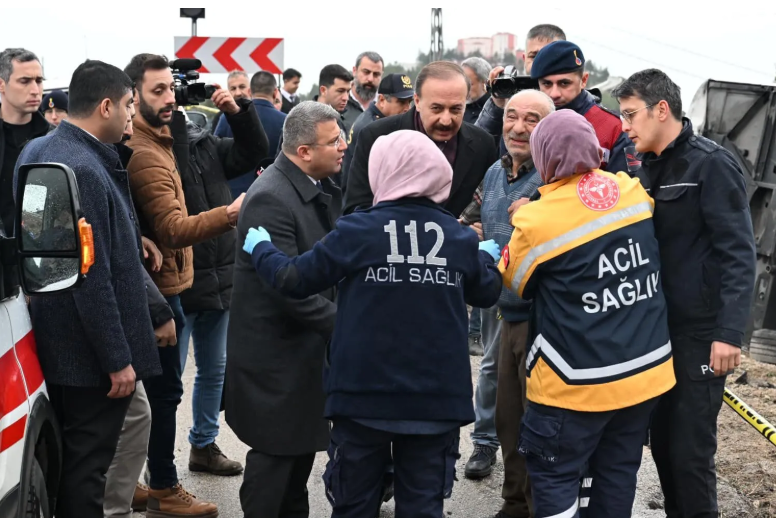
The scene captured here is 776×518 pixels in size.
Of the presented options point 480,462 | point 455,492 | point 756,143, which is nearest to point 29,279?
point 455,492

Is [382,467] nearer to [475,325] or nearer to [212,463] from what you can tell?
[212,463]

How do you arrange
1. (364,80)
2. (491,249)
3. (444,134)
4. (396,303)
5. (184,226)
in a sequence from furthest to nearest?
(364,80)
(444,134)
(184,226)
(491,249)
(396,303)

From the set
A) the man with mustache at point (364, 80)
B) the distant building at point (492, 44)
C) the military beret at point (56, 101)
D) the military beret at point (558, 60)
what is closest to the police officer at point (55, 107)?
the military beret at point (56, 101)

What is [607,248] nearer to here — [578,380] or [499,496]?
[578,380]

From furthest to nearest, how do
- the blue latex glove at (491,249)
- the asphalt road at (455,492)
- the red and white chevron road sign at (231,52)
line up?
the red and white chevron road sign at (231,52)
the asphalt road at (455,492)
the blue latex glove at (491,249)

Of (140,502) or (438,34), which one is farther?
(438,34)

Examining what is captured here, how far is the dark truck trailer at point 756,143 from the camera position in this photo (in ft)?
27.3

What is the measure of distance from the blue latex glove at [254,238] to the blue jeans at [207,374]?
163cm

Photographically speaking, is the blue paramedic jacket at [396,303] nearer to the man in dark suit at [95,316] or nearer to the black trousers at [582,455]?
the black trousers at [582,455]

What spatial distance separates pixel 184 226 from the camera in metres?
4.27

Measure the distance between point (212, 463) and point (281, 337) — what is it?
1.71 m

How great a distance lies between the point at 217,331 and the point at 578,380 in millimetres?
2376

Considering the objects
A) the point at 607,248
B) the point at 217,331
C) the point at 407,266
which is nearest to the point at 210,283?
the point at 217,331

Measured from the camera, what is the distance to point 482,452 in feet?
17.3
